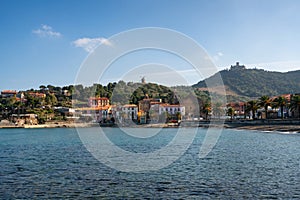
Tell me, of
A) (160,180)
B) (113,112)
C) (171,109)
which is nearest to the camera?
(160,180)

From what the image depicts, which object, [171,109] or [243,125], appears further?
[171,109]

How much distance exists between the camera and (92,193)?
15172 mm

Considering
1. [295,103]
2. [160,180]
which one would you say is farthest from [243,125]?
[160,180]

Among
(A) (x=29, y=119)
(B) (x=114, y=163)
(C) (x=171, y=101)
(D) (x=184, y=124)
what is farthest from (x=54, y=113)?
(B) (x=114, y=163)

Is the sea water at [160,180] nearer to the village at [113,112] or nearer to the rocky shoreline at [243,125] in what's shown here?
the rocky shoreline at [243,125]

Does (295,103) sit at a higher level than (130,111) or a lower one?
higher

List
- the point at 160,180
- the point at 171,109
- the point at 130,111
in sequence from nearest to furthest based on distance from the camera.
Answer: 1. the point at 160,180
2. the point at 130,111
3. the point at 171,109

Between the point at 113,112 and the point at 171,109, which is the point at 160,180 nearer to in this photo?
the point at 171,109

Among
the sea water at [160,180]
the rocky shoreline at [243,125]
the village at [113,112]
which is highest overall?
the village at [113,112]

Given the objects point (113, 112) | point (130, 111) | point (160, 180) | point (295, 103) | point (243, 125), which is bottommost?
point (160, 180)

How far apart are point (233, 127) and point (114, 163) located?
208ft

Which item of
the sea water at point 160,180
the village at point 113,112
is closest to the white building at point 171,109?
the village at point 113,112

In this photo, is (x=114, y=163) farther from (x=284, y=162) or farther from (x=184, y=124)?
(x=184, y=124)

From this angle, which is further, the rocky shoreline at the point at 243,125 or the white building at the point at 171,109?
the white building at the point at 171,109
